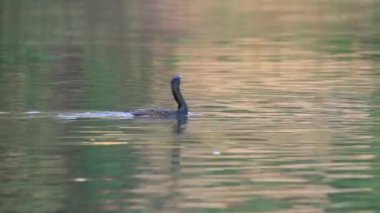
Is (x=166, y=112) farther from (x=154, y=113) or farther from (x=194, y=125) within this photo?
(x=194, y=125)

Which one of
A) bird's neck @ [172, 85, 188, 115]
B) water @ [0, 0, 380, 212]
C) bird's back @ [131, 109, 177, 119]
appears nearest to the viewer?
water @ [0, 0, 380, 212]

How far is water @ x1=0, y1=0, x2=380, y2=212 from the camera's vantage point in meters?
17.2

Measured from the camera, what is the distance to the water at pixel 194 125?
56.4 ft

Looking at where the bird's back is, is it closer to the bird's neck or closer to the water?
the bird's neck

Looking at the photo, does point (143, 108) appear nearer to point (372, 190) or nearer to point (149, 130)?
point (149, 130)

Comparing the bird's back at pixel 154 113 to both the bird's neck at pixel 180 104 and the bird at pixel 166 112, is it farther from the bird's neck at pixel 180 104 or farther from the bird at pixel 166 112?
the bird's neck at pixel 180 104

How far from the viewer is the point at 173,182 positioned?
59.2 feet

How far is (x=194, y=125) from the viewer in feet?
80.0

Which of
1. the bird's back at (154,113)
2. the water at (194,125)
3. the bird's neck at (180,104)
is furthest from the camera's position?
the bird's neck at (180,104)

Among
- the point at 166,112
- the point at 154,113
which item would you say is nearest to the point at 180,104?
the point at 166,112

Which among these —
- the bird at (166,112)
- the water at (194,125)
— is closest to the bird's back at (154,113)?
the bird at (166,112)

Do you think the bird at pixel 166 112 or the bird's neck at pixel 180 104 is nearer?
the bird at pixel 166 112

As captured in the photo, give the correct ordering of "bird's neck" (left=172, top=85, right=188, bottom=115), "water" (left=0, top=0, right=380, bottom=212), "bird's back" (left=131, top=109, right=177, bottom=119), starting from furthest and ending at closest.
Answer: "bird's neck" (left=172, top=85, right=188, bottom=115) → "bird's back" (left=131, top=109, right=177, bottom=119) → "water" (left=0, top=0, right=380, bottom=212)

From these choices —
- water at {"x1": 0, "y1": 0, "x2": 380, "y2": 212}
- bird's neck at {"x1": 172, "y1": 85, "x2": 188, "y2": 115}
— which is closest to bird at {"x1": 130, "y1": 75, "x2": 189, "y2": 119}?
bird's neck at {"x1": 172, "y1": 85, "x2": 188, "y2": 115}
